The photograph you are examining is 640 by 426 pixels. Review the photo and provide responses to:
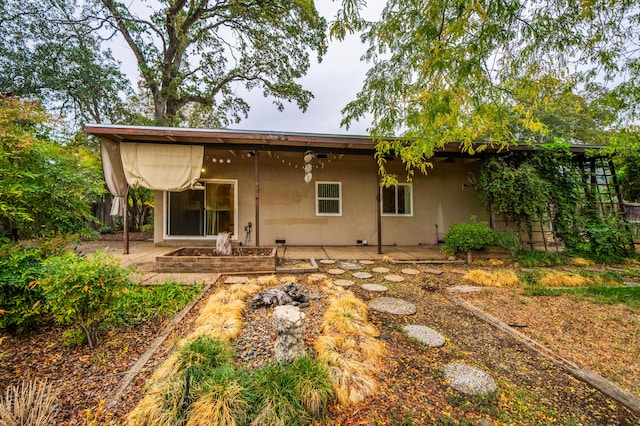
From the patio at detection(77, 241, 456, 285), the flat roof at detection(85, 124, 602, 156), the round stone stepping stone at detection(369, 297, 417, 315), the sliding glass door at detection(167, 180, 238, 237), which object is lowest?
the round stone stepping stone at detection(369, 297, 417, 315)

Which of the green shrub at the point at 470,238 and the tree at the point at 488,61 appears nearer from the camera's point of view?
the tree at the point at 488,61

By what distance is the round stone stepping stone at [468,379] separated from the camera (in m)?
1.68

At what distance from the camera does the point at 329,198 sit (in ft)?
25.0

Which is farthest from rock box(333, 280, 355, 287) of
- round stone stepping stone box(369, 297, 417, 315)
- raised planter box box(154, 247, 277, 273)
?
raised planter box box(154, 247, 277, 273)

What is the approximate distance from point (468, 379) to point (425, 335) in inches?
24.7

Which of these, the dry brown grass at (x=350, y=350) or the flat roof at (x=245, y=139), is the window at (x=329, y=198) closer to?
the flat roof at (x=245, y=139)

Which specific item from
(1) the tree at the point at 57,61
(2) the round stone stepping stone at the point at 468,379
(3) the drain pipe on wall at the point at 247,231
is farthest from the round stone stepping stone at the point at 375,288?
(1) the tree at the point at 57,61

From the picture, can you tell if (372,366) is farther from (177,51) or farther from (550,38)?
(177,51)

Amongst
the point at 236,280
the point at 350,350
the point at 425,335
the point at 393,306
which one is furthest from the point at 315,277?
the point at 350,350

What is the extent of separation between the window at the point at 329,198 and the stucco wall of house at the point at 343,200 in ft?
0.41

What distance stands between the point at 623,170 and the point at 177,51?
15.9m

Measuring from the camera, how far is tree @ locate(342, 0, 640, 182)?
93.0 inches

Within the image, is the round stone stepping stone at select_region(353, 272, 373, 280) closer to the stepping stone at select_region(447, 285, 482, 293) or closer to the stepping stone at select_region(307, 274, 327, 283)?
the stepping stone at select_region(307, 274, 327, 283)

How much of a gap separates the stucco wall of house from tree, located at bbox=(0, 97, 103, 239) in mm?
4176
